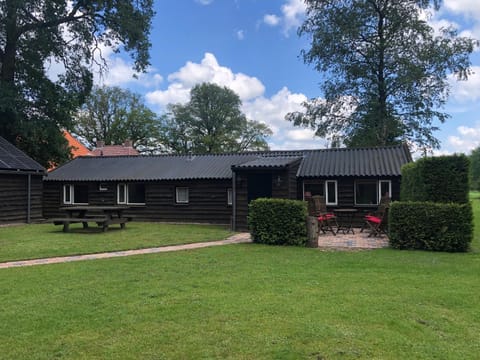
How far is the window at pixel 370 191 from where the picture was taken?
15434 mm

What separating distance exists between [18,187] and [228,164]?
9333 mm

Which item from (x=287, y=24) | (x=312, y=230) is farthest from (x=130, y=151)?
(x=312, y=230)

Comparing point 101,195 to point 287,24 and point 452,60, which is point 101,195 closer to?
point 287,24

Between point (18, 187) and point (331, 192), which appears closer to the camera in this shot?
point (331, 192)

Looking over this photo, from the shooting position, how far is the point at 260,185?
16.2 metres

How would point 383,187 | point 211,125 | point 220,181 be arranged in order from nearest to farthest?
1. point 383,187
2. point 220,181
3. point 211,125

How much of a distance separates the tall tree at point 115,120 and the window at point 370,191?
38.5 meters

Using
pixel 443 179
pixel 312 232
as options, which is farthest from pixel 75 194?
pixel 443 179

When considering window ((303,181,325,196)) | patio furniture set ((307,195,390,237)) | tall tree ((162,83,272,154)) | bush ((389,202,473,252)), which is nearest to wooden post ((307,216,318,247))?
bush ((389,202,473,252))

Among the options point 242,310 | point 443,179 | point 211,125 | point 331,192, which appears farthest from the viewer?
point 211,125

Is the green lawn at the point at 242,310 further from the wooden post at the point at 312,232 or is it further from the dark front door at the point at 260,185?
the dark front door at the point at 260,185

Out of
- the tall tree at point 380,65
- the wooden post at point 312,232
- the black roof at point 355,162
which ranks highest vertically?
the tall tree at point 380,65

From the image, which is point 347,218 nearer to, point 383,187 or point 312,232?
point 383,187

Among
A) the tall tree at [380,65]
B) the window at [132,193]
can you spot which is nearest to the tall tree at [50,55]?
the window at [132,193]
